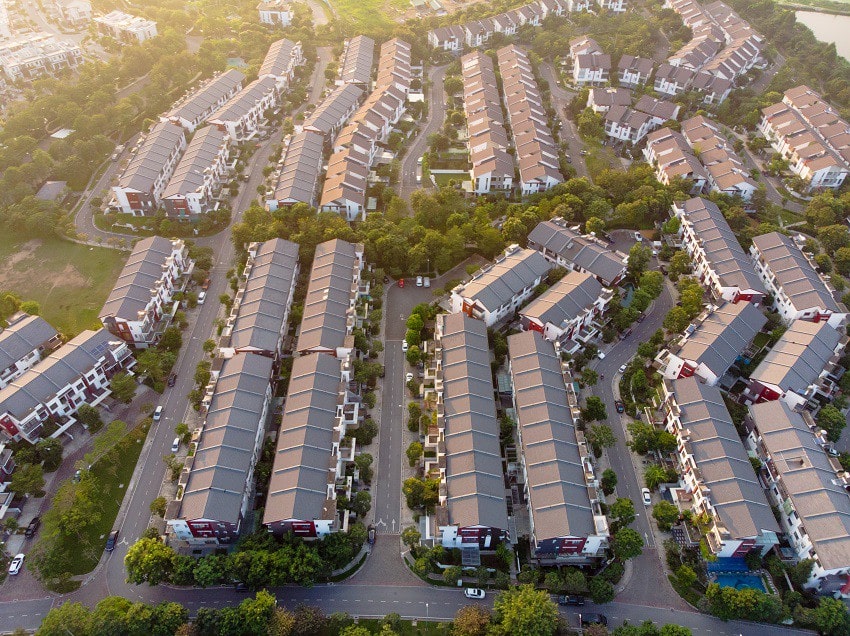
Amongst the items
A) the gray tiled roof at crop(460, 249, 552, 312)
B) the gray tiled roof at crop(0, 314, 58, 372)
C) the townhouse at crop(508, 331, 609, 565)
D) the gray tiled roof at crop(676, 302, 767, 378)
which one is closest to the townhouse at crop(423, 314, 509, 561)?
the townhouse at crop(508, 331, 609, 565)

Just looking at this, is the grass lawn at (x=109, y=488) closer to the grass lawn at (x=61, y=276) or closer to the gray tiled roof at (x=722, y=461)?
the grass lawn at (x=61, y=276)

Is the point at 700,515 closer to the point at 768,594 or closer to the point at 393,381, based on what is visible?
the point at 768,594

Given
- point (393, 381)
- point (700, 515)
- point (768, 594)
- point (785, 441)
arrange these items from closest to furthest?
point (768, 594) < point (700, 515) < point (785, 441) < point (393, 381)

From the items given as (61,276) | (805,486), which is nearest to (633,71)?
(805,486)

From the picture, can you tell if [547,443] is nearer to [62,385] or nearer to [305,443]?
[305,443]

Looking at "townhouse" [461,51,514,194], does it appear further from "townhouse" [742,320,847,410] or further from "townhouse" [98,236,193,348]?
"townhouse" [98,236,193,348]

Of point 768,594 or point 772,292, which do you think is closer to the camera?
point 768,594

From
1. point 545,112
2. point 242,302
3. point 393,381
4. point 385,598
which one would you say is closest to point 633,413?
point 393,381
